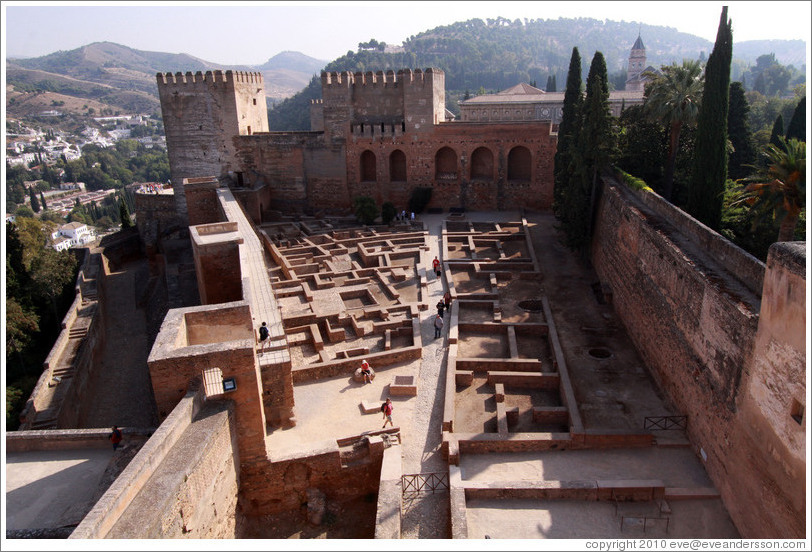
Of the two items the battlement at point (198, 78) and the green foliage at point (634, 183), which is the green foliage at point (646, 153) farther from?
the battlement at point (198, 78)

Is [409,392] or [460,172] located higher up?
[460,172]

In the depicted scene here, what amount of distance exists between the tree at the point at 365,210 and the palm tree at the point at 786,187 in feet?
54.4

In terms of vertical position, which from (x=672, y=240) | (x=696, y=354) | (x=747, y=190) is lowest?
(x=696, y=354)

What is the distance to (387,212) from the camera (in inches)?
1058

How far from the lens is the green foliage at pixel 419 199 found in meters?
28.5

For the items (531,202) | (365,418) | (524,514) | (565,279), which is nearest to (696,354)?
(524,514)

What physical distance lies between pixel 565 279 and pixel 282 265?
980 cm

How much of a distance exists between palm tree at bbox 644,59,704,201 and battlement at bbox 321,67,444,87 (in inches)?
429

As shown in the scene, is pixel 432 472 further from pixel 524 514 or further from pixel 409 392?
pixel 409 392

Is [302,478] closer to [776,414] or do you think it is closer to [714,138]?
[776,414]

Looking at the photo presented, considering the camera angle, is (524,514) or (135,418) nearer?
(524,514)

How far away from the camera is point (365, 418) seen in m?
11.9

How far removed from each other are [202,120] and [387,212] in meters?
9.89

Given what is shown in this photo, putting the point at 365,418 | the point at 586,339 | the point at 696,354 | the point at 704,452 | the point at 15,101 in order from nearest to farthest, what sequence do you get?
the point at 704,452
the point at 696,354
the point at 365,418
the point at 586,339
the point at 15,101
